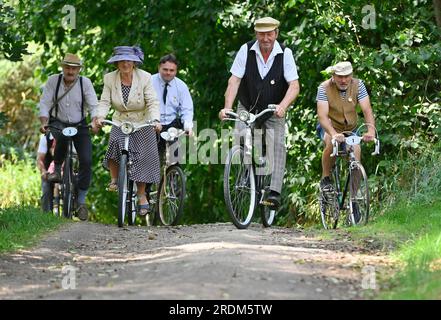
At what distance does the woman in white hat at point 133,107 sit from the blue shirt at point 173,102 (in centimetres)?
79

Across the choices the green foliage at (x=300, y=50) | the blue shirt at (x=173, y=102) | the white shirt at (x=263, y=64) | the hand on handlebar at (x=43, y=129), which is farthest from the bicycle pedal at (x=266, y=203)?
the hand on handlebar at (x=43, y=129)

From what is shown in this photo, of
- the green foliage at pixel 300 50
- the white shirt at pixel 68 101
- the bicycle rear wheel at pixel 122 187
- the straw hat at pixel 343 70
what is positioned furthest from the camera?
the green foliage at pixel 300 50

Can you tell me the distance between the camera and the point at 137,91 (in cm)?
1242

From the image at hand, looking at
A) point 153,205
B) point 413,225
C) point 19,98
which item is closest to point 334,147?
point 413,225

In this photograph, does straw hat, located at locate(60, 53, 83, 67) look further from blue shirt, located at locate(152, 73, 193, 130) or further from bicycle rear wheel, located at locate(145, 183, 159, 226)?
bicycle rear wheel, located at locate(145, 183, 159, 226)

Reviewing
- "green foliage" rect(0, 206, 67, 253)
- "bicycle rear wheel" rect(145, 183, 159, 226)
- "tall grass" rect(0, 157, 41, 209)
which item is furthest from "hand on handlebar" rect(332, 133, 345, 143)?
"tall grass" rect(0, 157, 41, 209)

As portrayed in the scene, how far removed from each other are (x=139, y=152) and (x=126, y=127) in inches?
14.1

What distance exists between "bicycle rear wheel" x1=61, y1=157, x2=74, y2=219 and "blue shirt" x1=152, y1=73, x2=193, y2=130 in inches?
50.3

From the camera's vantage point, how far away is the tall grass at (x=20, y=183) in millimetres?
22094

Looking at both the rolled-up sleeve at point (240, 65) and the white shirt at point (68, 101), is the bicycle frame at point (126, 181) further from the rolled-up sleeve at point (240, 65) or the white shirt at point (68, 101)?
the rolled-up sleeve at point (240, 65)

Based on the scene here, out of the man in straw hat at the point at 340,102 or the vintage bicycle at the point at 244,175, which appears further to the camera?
the man in straw hat at the point at 340,102

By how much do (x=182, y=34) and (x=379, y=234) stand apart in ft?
25.8

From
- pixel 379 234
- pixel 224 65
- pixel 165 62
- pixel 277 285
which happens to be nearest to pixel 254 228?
pixel 379 234

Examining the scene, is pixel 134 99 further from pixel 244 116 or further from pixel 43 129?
pixel 244 116
